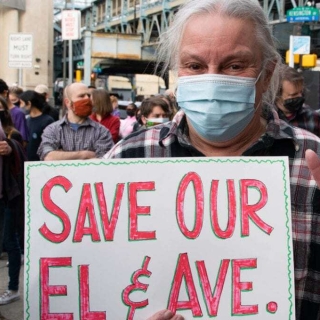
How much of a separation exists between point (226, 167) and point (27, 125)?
5465mm

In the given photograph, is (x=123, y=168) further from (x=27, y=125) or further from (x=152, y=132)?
(x=27, y=125)

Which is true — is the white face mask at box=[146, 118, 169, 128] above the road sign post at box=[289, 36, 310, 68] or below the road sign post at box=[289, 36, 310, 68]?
below

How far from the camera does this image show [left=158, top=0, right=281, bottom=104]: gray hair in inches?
66.3

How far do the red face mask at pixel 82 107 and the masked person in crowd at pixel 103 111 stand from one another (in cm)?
185

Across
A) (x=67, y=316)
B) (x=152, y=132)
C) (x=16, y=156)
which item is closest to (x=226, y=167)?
(x=152, y=132)

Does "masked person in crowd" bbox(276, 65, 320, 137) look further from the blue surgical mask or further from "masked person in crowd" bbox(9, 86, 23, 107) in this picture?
"masked person in crowd" bbox(9, 86, 23, 107)

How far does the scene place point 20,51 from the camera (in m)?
11.0

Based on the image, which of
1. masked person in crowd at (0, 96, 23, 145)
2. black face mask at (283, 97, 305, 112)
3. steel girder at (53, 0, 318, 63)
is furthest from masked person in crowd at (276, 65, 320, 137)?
steel girder at (53, 0, 318, 63)

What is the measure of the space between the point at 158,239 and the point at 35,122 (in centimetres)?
533

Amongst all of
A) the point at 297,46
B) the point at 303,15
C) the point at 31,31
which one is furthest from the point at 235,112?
the point at 31,31

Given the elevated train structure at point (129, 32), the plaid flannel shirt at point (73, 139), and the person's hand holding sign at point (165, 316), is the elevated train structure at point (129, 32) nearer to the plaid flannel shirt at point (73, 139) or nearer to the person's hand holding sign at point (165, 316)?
the plaid flannel shirt at point (73, 139)

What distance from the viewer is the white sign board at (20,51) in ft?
35.7

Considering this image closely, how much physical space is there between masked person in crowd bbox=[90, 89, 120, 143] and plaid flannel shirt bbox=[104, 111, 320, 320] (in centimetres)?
506

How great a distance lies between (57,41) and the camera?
64.1 m
